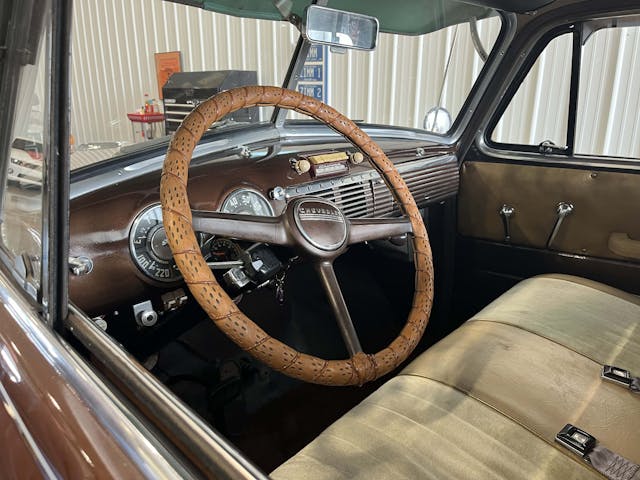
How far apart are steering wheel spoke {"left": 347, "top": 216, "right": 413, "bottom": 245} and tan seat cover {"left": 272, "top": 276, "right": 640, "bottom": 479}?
324mm

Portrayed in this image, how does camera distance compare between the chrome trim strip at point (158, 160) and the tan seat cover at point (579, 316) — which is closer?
the chrome trim strip at point (158, 160)

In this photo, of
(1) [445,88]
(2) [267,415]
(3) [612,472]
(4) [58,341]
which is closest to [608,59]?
(1) [445,88]

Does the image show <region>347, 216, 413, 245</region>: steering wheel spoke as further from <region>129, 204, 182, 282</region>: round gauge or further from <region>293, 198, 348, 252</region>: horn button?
<region>129, 204, 182, 282</region>: round gauge

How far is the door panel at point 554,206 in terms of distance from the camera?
1.84 m

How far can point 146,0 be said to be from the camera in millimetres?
1833

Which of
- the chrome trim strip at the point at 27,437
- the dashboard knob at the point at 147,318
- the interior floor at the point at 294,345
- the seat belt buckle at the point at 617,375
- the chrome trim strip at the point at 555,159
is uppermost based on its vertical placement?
the chrome trim strip at the point at 555,159

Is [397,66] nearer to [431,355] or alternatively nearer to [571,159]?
[571,159]

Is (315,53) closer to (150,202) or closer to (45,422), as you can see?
(150,202)

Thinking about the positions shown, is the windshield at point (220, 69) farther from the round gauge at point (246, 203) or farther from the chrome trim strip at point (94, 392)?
the chrome trim strip at point (94, 392)

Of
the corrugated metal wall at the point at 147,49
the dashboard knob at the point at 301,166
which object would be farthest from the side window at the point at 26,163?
the dashboard knob at the point at 301,166

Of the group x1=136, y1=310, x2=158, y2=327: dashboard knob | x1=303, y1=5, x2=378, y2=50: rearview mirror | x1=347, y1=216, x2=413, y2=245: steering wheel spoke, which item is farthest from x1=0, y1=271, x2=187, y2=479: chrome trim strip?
x1=303, y1=5, x2=378, y2=50: rearview mirror

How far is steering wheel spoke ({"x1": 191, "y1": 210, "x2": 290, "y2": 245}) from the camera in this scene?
1051 millimetres

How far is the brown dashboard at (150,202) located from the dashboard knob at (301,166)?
0.04 ft

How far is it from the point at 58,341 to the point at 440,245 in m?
1.75
